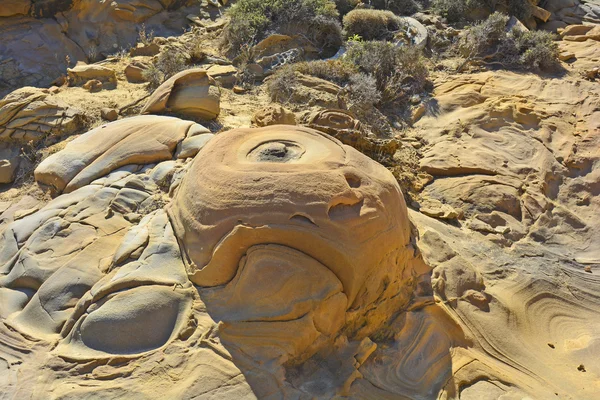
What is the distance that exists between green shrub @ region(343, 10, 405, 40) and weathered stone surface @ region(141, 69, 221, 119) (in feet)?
11.8

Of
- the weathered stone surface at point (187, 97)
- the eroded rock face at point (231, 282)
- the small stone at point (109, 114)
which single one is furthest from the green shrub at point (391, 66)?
the eroded rock face at point (231, 282)

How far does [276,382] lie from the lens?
3295mm

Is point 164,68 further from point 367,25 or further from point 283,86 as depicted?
point 367,25

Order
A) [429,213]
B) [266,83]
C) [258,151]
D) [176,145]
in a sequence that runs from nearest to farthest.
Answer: [258,151], [176,145], [429,213], [266,83]

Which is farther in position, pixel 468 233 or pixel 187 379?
pixel 468 233

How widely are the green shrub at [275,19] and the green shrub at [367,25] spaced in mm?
306

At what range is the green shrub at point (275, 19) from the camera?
26.9ft

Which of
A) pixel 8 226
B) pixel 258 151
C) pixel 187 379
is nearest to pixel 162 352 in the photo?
pixel 187 379

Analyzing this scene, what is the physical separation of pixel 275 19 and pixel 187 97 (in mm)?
3245

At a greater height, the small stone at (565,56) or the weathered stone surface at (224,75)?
the small stone at (565,56)

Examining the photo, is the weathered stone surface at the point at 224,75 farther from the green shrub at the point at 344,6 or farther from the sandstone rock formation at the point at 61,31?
the green shrub at the point at 344,6

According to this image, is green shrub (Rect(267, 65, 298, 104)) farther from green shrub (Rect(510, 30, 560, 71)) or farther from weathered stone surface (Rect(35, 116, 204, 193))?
green shrub (Rect(510, 30, 560, 71))

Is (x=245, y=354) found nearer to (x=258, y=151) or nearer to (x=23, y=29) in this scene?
(x=258, y=151)

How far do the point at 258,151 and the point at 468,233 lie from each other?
102 inches
